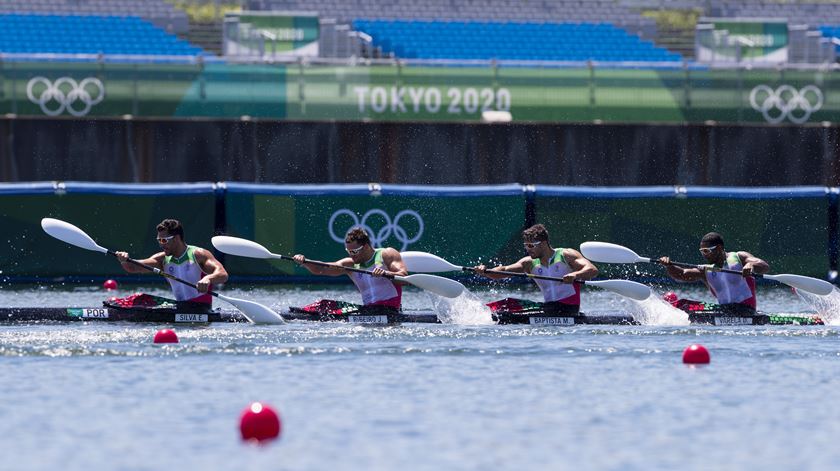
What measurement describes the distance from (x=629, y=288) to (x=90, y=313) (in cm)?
645

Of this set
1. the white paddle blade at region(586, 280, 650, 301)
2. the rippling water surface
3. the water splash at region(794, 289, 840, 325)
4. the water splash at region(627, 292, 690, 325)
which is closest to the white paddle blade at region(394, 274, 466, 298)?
the rippling water surface

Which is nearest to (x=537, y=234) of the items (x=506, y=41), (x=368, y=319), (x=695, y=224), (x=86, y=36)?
(x=368, y=319)

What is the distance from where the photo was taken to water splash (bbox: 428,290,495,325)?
19812 millimetres

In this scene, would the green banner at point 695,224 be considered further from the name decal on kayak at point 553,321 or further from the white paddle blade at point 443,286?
the name decal on kayak at point 553,321

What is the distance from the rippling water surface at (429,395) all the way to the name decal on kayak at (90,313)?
0.95 feet

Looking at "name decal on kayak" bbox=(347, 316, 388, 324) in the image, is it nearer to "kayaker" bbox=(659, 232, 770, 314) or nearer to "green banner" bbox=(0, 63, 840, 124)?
"kayaker" bbox=(659, 232, 770, 314)

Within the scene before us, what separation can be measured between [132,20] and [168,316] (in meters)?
19.8

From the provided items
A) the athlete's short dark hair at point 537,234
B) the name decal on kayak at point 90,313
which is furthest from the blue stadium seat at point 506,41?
the name decal on kayak at point 90,313

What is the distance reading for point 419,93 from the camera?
28.9 m

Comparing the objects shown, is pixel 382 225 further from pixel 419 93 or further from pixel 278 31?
pixel 278 31

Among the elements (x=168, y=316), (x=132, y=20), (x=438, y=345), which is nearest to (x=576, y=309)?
(x=438, y=345)

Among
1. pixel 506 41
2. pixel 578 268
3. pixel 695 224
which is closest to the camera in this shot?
pixel 578 268

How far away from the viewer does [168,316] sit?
19250 millimetres

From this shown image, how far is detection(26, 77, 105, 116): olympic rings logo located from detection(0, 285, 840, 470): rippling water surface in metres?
10.0
